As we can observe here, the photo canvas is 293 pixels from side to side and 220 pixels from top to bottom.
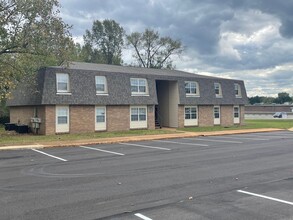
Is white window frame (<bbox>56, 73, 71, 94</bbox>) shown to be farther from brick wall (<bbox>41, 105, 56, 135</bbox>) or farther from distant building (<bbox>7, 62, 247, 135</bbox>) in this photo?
brick wall (<bbox>41, 105, 56, 135</bbox>)

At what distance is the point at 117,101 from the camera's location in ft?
93.7

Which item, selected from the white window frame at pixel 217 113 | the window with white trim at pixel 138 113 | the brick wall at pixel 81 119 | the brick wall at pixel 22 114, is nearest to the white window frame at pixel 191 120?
the white window frame at pixel 217 113

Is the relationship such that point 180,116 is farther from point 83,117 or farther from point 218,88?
point 83,117

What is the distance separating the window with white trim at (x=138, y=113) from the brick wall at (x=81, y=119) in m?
4.04

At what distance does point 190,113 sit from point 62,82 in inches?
541

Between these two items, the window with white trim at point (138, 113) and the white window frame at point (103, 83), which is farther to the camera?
the window with white trim at point (138, 113)

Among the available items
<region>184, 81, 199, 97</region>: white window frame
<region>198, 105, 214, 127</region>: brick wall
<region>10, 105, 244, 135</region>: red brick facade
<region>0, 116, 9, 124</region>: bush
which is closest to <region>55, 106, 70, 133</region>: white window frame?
<region>10, 105, 244, 135</region>: red brick facade

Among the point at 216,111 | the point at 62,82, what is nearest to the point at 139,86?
the point at 62,82

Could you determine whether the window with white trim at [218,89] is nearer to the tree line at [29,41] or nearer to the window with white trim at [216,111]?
the window with white trim at [216,111]

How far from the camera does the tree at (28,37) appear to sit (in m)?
22.1

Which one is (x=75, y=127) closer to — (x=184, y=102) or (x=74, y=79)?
(x=74, y=79)

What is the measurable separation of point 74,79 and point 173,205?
20.7m

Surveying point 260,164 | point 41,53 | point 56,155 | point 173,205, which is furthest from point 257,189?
point 41,53

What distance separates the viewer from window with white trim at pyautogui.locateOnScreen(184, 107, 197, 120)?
34291mm
